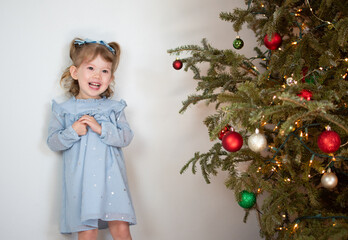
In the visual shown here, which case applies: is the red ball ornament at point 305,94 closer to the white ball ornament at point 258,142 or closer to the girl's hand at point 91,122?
the white ball ornament at point 258,142

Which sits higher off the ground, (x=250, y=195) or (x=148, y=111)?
(x=148, y=111)

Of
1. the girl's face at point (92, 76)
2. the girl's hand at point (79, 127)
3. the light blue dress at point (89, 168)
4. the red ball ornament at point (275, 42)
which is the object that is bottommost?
the light blue dress at point (89, 168)

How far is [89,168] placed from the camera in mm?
1473

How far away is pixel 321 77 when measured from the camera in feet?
4.50

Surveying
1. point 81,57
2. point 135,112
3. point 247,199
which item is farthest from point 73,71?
point 247,199

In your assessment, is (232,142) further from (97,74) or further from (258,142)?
(97,74)

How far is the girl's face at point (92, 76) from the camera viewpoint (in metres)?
1.56

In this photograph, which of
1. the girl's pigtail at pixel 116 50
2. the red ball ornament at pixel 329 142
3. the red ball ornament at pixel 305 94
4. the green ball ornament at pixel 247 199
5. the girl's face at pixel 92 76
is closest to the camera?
the red ball ornament at pixel 329 142

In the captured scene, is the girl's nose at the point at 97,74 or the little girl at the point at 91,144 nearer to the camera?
the little girl at the point at 91,144

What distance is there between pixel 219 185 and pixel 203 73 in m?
0.67

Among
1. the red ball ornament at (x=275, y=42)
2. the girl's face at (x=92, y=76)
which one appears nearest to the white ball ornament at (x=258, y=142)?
the red ball ornament at (x=275, y=42)

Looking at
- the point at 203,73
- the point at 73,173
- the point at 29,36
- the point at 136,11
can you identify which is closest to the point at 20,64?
the point at 29,36

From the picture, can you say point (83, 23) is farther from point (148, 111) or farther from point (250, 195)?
point (250, 195)

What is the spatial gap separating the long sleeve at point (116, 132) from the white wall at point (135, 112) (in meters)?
0.20
